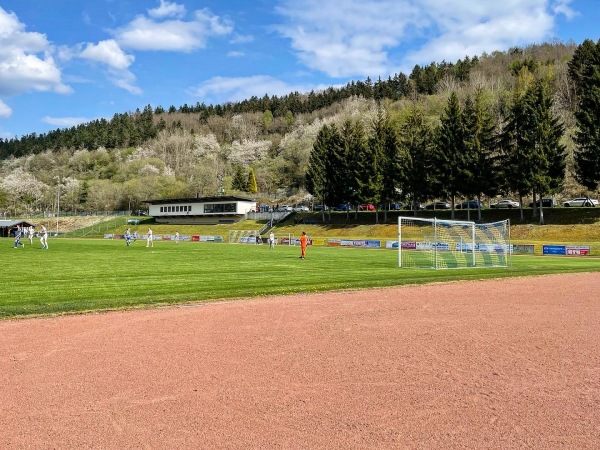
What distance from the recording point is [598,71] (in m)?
59.6

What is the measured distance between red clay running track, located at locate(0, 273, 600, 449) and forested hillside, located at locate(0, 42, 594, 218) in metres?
64.9

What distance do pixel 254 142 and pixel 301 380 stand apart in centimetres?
15435

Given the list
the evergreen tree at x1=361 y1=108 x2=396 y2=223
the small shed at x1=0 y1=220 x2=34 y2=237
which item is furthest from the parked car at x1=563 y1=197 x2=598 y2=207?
the small shed at x1=0 y1=220 x2=34 y2=237

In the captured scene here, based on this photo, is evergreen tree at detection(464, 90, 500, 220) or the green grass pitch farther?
evergreen tree at detection(464, 90, 500, 220)

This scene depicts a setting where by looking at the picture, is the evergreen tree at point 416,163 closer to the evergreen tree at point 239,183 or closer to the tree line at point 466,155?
the tree line at point 466,155

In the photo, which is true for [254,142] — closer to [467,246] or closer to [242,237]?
[242,237]

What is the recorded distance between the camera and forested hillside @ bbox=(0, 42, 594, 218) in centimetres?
10175

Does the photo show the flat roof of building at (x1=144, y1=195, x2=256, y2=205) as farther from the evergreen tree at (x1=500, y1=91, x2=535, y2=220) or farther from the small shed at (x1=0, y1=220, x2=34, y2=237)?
the evergreen tree at (x1=500, y1=91, x2=535, y2=220)

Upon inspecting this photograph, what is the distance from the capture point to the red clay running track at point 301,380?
5.16 metres

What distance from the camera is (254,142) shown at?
518 ft

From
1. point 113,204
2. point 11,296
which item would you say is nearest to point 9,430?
point 11,296

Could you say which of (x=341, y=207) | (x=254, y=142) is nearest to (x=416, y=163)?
(x=341, y=207)

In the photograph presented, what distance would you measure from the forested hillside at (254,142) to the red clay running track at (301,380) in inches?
2555

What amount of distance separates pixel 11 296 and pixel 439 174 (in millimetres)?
61759
